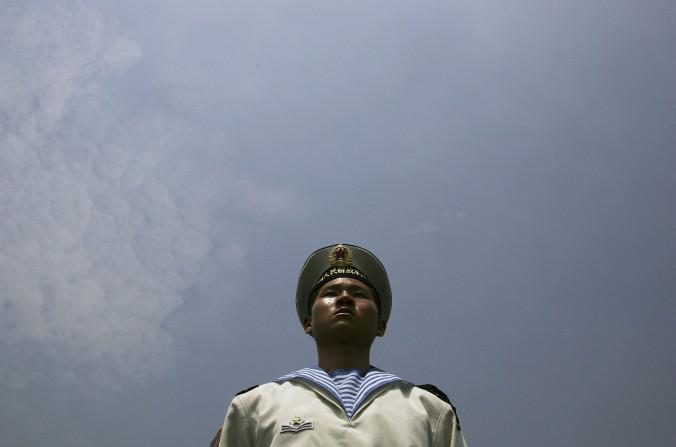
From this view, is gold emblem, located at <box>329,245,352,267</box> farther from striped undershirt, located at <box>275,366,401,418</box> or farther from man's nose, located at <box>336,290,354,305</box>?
striped undershirt, located at <box>275,366,401,418</box>

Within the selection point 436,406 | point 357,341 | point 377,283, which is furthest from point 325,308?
point 436,406

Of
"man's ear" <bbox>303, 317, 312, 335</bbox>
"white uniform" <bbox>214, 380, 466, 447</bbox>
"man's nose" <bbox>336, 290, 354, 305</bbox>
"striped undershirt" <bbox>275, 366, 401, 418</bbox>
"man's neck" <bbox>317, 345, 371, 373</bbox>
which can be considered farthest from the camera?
"man's ear" <bbox>303, 317, 312, 335</bbox>

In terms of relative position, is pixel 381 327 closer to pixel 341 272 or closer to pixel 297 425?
pixel 341 272

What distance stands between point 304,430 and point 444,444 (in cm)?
87

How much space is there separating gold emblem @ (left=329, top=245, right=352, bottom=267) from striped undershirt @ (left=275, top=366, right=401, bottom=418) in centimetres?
89

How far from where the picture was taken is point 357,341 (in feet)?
12.0

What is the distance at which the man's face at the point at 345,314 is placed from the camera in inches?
144

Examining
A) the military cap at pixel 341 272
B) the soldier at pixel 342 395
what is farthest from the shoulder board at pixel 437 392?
the military cap at pixel 341 272

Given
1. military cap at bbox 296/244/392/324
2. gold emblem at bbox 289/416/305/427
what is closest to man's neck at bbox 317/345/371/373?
military cap at bbox 296/244/392/324

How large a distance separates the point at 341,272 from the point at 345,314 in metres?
0.46

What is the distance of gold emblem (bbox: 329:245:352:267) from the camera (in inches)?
164

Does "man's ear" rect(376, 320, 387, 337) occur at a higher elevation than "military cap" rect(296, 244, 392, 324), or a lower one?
lower

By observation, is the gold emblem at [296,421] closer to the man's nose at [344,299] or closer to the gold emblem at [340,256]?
the man's nose at [344,299]

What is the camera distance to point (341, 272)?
13.4ft
